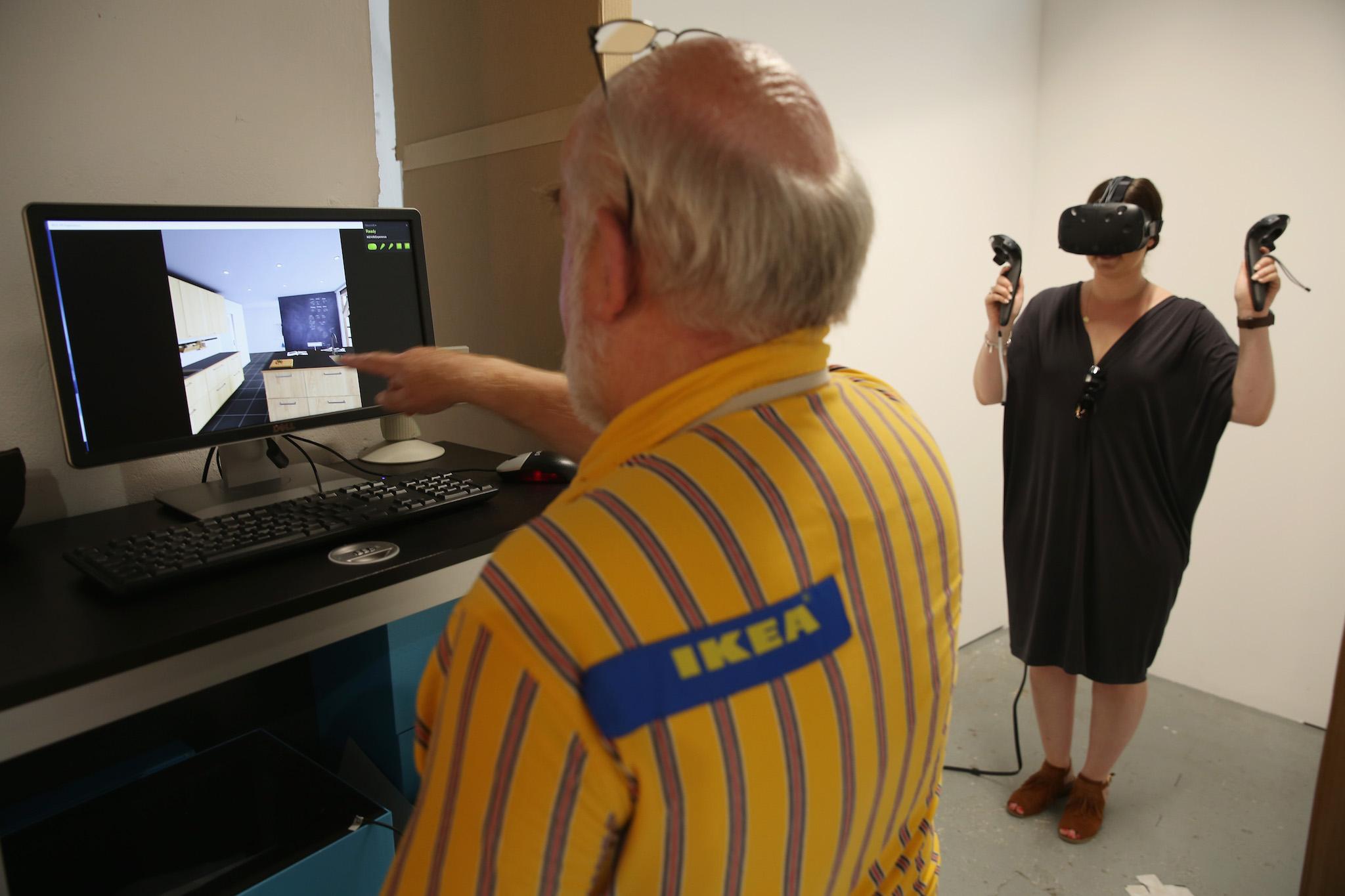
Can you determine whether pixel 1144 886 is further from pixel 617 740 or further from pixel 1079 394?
pixel 617 740

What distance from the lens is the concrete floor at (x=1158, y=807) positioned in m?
1.87

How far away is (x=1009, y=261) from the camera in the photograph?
6.54ft

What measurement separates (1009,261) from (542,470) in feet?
4.21

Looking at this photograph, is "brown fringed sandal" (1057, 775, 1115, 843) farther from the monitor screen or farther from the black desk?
the monitor screen

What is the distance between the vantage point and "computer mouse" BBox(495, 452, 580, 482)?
4.57 feet

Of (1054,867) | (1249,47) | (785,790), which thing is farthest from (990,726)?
(785,790)

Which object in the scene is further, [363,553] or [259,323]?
[259,323]

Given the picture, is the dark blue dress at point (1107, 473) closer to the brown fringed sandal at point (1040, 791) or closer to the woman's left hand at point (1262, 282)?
the woman's left hand at point (1262, 282)

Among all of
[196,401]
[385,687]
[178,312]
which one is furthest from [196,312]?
[385,687]

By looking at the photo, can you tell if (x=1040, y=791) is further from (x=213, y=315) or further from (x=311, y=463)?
(x=213, y=315)

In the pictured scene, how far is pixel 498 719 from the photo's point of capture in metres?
0.49

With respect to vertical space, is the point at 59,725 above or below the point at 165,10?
below

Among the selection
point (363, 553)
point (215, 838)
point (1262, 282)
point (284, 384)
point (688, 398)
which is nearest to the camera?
point (688, 398)

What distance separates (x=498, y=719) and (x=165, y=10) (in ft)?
4.69
